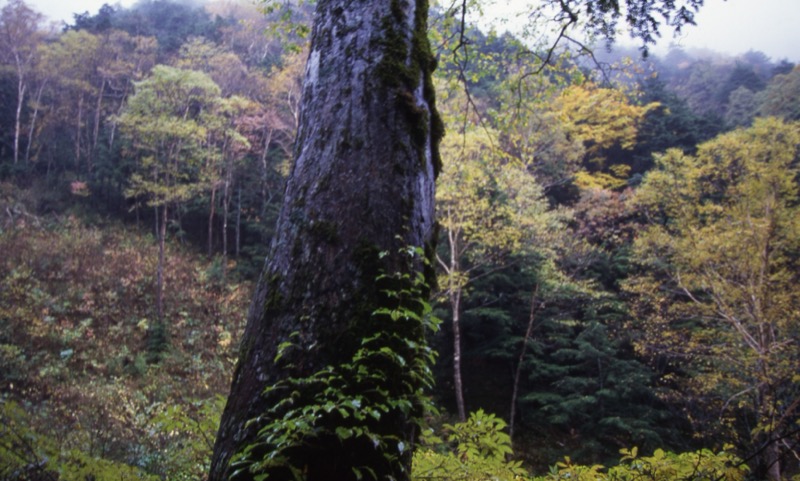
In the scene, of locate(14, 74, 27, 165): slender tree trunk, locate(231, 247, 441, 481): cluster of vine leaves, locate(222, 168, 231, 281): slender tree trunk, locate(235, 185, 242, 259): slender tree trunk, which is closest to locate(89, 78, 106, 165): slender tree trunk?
locate(14, 74, 27, 165): slender tree trunk

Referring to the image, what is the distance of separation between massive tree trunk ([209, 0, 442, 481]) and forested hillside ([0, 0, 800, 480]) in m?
0.41

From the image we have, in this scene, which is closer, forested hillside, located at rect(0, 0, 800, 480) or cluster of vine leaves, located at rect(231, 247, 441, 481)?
cluster of vine leaves, located at rect(231, 247, 441, 481)

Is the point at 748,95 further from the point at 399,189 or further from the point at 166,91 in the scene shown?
the point at 399,189

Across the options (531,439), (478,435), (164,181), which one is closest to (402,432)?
(478,435)

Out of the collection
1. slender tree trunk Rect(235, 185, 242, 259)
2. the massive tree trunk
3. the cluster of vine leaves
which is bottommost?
slender tree trunk Rect(235, 185, 242, 259)

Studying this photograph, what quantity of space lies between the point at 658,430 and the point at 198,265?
20279 mm

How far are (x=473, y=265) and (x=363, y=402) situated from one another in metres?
14.9

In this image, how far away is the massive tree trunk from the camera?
51.8 inches

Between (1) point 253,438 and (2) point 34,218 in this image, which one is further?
(2) point 34,218

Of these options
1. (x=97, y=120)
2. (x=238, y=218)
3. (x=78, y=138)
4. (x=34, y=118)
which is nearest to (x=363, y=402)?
(x=238, y=218)

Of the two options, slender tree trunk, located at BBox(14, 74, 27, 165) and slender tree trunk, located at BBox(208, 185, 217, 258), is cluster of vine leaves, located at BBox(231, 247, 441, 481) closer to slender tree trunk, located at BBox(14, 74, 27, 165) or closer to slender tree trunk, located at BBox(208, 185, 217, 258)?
slender tree trunk, located at BBox(208, 185, 217, 258)

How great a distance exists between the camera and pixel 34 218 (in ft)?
66.7

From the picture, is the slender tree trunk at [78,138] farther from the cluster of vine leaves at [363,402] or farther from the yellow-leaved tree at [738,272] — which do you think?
the cluster of vine leaves at [363,402]

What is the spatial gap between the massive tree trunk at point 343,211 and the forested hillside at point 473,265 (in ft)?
1.36
